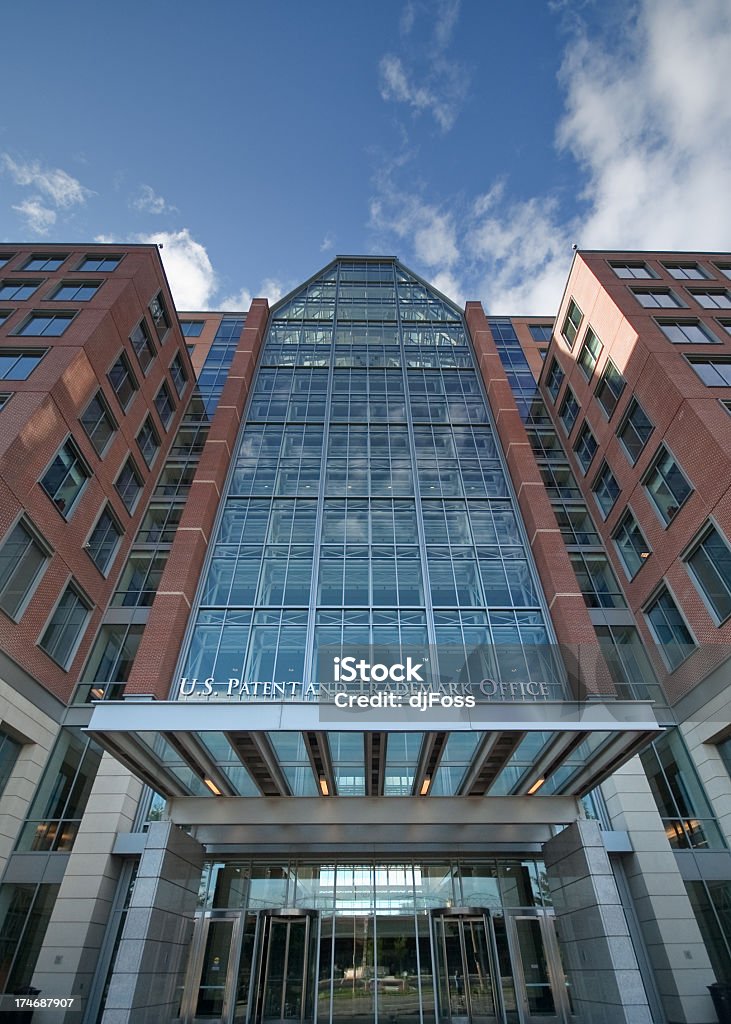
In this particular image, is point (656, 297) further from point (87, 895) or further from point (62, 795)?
point (87, 895)

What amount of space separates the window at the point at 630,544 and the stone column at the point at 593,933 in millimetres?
11686

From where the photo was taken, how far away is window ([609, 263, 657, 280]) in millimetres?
28766

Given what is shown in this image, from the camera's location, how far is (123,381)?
Answer: 25.8 meters

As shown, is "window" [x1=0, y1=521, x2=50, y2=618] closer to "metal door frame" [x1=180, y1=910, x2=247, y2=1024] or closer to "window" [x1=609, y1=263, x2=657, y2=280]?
"metal door frame" [x1=180, y1=910, x2=247, y2=1024]

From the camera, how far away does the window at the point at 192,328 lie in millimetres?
39125

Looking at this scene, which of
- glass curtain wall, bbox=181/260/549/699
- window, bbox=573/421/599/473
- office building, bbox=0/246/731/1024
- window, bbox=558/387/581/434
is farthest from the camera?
window, bbox=558/387/581/434

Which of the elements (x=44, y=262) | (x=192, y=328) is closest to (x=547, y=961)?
(x=44, y=262)

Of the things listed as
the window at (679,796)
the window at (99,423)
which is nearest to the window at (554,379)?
the window at (679,796)

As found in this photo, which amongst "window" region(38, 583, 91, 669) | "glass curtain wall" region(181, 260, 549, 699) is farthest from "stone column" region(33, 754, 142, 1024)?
"glass curtain wall" region(181, 260, 549, 699)

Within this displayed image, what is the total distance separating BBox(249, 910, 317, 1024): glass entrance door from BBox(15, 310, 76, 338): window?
22189 mm

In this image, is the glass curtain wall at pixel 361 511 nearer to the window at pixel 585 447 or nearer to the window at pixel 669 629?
the window at pixel 669 629

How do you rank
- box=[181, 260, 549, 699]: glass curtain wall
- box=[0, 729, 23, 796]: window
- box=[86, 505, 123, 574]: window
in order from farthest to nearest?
box=[86, 505, 123, 574]: window
box=[181, 260, 549, 699]: glass curtain wall
box=[0, 729, 23, 796]: window

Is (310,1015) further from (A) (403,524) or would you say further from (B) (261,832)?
(A) (403,524)

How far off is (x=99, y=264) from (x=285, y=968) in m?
29.7
